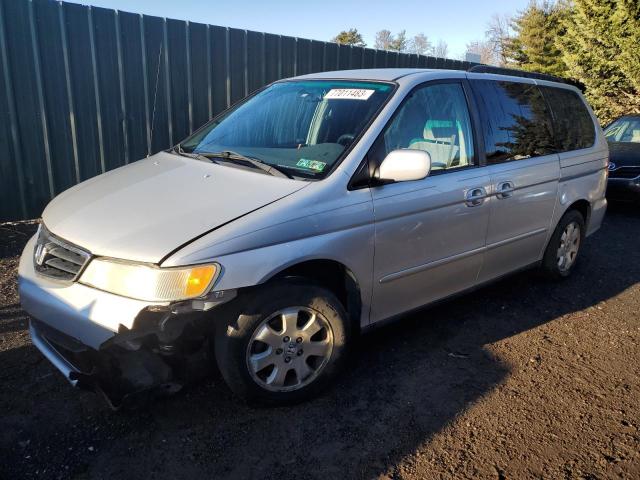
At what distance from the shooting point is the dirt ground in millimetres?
2428

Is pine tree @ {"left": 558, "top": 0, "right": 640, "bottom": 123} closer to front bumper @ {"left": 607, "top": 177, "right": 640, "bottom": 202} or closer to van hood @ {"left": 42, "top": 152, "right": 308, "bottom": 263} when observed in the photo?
front bumper @ {"left": 607, "top": 177, "right": 640, "bottom": 202}

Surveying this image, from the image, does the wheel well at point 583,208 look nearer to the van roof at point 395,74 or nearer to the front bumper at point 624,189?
the van roof at point 395,74

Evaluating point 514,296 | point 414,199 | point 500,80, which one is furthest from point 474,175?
point 514,296

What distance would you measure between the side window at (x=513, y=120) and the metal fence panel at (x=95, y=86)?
4.26m

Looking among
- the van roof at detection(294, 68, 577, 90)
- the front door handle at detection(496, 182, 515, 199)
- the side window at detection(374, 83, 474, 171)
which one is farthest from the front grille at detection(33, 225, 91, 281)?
the front door handle at detection(496, 182, 515, 199)

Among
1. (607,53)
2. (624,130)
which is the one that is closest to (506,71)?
(624,130)

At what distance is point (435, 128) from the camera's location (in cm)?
341

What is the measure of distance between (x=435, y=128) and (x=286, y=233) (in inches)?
56.2

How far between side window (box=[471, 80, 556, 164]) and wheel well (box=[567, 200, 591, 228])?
71 centimetres

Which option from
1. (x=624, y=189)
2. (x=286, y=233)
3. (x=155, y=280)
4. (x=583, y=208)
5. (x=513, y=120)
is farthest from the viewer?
(x=624, y=189)

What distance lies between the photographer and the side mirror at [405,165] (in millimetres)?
2844

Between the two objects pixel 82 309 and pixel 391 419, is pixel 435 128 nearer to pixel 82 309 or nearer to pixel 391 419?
pixel 391 419

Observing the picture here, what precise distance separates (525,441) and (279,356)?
52.2 inches

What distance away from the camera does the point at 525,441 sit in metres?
2.64
